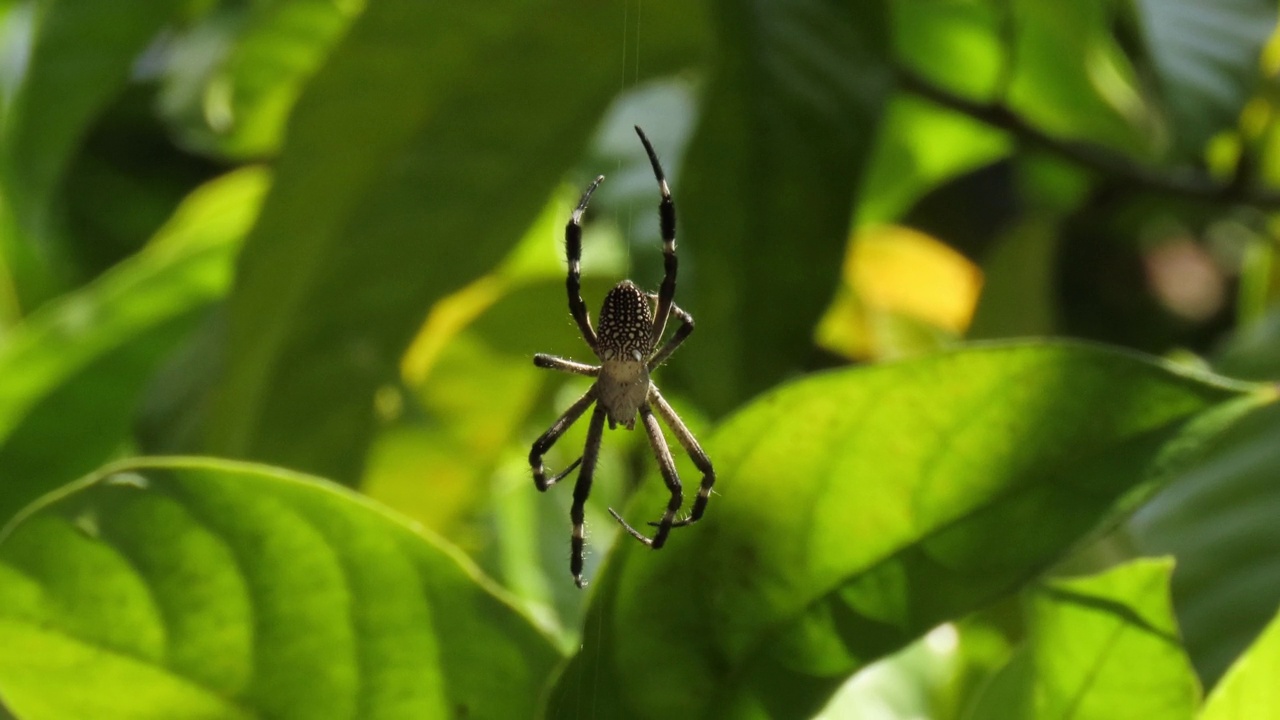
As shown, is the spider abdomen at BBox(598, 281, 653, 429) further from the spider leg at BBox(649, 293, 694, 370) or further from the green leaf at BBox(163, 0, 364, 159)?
the green leaf at BBox(163, 0, 364, 159)

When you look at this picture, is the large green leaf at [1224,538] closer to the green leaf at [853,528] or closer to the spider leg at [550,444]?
the green leaf at [853,528]

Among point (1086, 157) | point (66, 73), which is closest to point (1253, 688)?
point (1086, 157)

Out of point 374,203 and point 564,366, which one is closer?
point 564,366

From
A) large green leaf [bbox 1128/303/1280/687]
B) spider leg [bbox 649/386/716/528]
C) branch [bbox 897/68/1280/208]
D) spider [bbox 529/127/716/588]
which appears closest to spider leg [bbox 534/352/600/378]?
spider [bbox 529/127/716/588]

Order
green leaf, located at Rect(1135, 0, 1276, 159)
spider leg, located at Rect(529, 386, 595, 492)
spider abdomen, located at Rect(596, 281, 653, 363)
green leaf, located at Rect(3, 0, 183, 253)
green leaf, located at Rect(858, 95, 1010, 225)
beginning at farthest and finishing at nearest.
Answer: green leaf, located at Rect(858, 95, 1010, 225) < green leaf, located at Rect(3, 0, 183, 253) < green leaf, located at Rect(1135, 0, 1276, 159) < spider leg, located at Rect(529, 386, 595, 492) < spider abdomen, located at Rect(596, 281, 653, 363)

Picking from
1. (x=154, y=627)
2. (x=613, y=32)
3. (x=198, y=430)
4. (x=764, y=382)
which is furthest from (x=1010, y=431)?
(x=198, y=430)

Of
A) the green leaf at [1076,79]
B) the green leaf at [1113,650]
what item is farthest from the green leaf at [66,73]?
the green leaf at [1113,650]

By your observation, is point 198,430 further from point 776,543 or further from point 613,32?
point 776,543

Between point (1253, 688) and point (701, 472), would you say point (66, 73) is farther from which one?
point (1253, 688)
